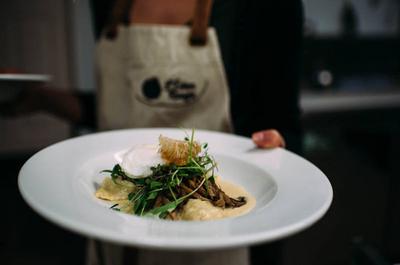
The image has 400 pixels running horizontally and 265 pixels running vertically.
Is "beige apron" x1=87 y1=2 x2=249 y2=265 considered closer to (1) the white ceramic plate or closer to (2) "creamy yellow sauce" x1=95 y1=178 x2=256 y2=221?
(1) the white ceramic plate

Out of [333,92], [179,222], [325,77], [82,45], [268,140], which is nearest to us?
[179,222]

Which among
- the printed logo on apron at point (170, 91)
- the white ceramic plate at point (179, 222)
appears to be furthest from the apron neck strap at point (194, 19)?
the white ceramic plate at point (179, 222)

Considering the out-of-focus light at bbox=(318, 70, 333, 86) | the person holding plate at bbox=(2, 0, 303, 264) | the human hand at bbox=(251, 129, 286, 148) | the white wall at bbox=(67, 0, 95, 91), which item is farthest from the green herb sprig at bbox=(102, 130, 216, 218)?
the white wall at bbox=(67, 0, 95, 91)

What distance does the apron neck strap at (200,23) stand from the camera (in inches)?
45.1

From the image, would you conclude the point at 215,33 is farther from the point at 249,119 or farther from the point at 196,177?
the point at 196,177

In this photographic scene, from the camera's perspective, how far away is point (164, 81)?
1.17 metres

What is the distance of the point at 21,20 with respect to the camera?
133 inches

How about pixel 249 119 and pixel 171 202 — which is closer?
pixel 171 202

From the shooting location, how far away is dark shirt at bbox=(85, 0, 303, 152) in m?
1.21

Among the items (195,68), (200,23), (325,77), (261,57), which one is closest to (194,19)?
(200,23)

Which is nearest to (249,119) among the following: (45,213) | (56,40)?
(45,213)

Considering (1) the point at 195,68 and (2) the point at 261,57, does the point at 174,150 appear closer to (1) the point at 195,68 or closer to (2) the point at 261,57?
(1) the point at 195,68

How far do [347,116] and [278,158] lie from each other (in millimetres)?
1773

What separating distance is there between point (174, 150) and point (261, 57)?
2.42 feet
